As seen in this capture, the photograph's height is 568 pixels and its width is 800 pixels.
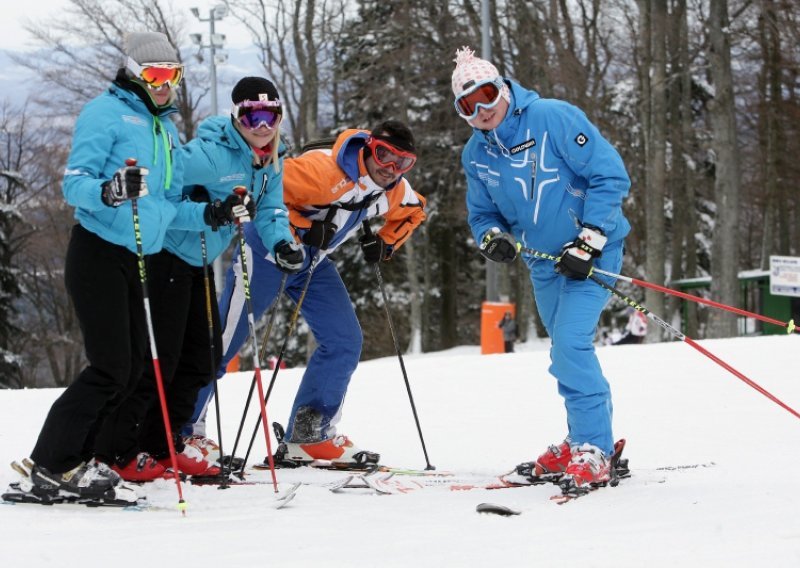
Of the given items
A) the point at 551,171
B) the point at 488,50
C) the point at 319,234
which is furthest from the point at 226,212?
the point at 488,50

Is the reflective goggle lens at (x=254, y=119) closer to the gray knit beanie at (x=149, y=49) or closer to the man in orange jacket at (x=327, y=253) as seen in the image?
the gray knit beanie at (x=149, y=49)

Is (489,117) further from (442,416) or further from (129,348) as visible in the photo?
(442,416)

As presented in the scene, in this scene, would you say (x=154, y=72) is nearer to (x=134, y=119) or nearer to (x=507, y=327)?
(x=134, y=119)

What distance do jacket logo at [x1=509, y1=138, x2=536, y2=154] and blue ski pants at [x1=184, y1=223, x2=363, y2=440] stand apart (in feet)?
4.07

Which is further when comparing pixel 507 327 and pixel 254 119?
pixel 507 327

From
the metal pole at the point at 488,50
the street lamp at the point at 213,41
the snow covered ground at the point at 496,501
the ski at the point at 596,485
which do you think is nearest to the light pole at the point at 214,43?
the street lamp at the point at 213,41

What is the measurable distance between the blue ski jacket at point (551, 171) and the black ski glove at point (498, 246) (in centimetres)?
12

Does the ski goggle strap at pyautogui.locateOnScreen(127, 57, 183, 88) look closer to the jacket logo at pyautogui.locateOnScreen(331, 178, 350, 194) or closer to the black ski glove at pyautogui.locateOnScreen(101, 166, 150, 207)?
the black ski glove at pyautogui.locateOnScreen(101, 166, 150, 207)

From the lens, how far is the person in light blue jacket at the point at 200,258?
4.33 m

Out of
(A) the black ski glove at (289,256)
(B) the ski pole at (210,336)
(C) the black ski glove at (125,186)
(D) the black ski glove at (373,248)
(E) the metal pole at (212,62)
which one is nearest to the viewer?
(C) the black ski glove at (125,186)

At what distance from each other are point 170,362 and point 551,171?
2.00 meters

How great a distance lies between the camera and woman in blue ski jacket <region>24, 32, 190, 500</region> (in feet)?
12.6

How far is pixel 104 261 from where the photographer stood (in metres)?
3.89

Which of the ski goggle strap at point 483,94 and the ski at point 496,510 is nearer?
the ski at point 496,510
